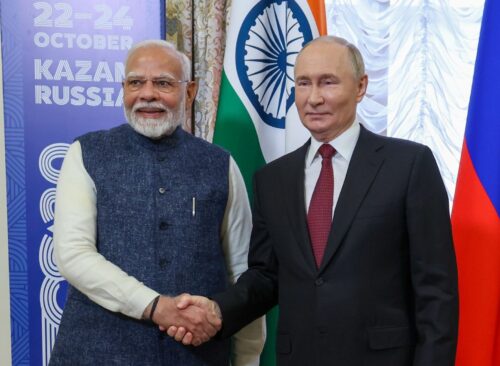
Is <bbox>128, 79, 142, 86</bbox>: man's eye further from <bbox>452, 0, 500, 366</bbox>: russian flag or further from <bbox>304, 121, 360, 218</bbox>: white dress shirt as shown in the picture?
<bbox>452, 0, 500, 366</bbox>: russian flag

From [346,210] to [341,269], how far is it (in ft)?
0.51

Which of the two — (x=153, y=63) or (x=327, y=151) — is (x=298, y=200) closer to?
(x=327, y=151)

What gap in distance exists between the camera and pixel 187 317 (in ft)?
5.73

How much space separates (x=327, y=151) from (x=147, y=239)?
594 millimetres

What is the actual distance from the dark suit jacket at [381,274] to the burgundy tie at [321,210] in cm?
3

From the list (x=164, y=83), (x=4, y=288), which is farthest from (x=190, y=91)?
(x=4, y=288)

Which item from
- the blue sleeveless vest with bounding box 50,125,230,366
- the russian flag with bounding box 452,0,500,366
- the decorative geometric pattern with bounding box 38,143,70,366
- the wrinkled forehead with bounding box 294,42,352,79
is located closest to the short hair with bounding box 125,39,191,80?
the blue sleeveless vest with bounding box 50,125,230,366

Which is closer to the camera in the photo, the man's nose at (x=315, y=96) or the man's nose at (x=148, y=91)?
the man's nose at (x=315, y=96)

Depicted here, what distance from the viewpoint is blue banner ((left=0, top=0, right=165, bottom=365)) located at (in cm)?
234

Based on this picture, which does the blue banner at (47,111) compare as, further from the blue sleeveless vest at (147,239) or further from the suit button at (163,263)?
the suit button at (163,263)

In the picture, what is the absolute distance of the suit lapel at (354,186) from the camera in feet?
5.18

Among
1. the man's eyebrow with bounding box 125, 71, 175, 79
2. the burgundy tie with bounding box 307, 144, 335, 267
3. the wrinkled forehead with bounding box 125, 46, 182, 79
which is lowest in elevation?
the burgundy tie with bounding box 307, 144, 335, 267

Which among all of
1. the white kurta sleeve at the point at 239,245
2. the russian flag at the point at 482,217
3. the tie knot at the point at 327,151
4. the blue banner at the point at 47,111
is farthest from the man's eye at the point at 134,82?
the russian flag at the point at 482,217

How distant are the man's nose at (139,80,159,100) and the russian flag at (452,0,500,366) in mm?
1141
